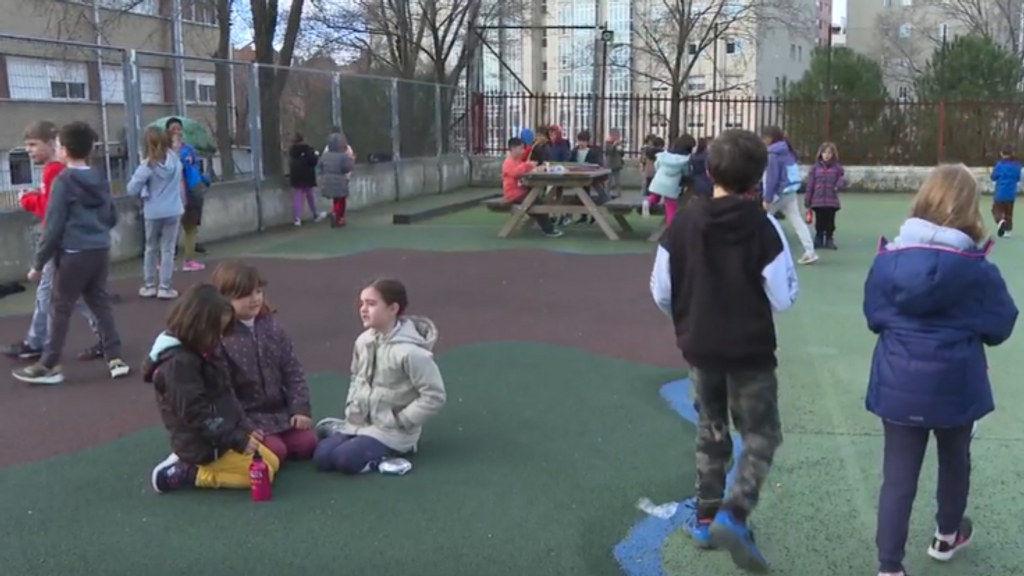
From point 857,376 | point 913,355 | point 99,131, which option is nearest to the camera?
point 913,355

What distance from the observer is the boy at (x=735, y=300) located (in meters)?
3.55

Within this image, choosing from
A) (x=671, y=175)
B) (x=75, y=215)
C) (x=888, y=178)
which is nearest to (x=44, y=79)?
(x=75, y=215)

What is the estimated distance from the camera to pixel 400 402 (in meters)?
4.73

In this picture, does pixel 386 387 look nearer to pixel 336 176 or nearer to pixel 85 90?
pixel 85 90

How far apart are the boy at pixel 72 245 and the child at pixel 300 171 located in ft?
28.7

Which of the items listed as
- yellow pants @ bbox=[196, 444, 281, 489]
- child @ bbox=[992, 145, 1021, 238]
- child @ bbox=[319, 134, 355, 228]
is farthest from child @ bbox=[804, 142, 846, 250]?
yellow pants @ bbox=[196, 444, 281, 489]

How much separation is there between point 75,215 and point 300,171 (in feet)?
29.6

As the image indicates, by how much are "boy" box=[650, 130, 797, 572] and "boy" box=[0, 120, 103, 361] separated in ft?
14.5

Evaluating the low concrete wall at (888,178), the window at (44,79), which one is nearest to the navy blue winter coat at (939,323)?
the window at (44,79)

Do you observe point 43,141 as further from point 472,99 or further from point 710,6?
point 710,6

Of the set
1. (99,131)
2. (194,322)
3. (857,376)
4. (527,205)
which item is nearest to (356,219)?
(527,205)

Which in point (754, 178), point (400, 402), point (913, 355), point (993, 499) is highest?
point (754, 178)

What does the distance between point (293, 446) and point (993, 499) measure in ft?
10.4

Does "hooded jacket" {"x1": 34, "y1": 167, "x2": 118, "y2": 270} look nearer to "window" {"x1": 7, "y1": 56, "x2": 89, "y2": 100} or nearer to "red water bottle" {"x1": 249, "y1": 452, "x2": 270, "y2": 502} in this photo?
"red water bottle" {"x1": 249, "y1": 452, "x2": 270, "y2": 502}
